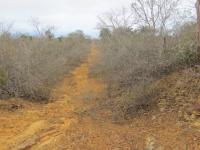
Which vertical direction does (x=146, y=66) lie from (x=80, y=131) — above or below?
above

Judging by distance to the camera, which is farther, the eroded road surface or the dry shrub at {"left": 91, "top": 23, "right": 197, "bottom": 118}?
the dry shrub at {"left": 91, "top": 23, "right": 197, "bottom": 118}

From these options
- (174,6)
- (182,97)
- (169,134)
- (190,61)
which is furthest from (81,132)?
(174,6)

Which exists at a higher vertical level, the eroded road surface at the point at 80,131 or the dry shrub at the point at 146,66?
the dry shrub at the point at 146,66

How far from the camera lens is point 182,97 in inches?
322

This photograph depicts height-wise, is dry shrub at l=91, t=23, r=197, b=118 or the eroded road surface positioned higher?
dry shrub at l=91, t=23, r=197, b=118

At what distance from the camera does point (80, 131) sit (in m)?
7.60

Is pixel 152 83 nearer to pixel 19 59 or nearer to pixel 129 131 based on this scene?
pixel 129 131

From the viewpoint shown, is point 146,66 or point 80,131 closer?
point 80,131

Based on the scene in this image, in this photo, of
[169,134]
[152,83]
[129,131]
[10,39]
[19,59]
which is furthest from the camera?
[10,39]

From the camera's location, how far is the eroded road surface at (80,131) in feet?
22.1

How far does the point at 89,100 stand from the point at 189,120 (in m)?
3.73

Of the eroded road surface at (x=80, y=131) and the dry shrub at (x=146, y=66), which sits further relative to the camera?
the dry shrub at (x=146, y=66)

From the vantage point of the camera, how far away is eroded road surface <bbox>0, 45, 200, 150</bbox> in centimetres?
675

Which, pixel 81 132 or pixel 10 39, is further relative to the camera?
pixel 10 39
